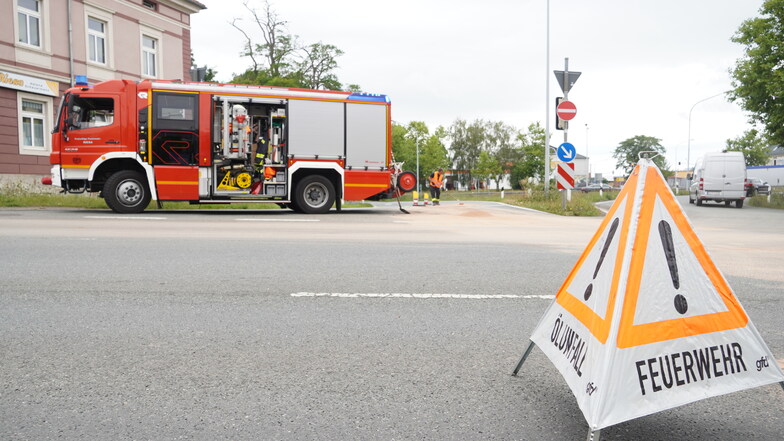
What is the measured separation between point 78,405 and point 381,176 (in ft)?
44.1

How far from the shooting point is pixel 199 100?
14305 millimetres

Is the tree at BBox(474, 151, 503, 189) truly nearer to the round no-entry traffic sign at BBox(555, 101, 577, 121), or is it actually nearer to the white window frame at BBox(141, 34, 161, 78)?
the white window frame at BBox(141, 34, 161, 78)

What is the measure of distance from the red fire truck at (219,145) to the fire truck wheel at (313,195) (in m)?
0.03

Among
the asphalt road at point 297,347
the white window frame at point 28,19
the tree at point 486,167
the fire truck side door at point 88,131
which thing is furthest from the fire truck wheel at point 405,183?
the tree at point 486,167

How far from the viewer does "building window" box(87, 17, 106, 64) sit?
2412cm

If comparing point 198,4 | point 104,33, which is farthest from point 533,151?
point 104,33

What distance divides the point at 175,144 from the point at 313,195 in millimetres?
3700

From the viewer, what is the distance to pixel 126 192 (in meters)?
13.9

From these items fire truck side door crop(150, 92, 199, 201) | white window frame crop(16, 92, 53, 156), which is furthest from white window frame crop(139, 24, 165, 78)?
fire truck side door crop(150, 92, 199, 201)

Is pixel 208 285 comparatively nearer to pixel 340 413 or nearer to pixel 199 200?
pixel 340 413

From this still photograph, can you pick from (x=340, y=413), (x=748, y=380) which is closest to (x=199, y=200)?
(x=340, y=413)

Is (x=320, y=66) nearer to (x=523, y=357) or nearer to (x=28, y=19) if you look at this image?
(x=28, y=19)

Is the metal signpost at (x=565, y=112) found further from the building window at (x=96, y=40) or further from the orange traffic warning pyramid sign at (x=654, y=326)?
the building window at (x=96, y=40)

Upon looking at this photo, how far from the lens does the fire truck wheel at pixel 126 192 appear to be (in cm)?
1379
